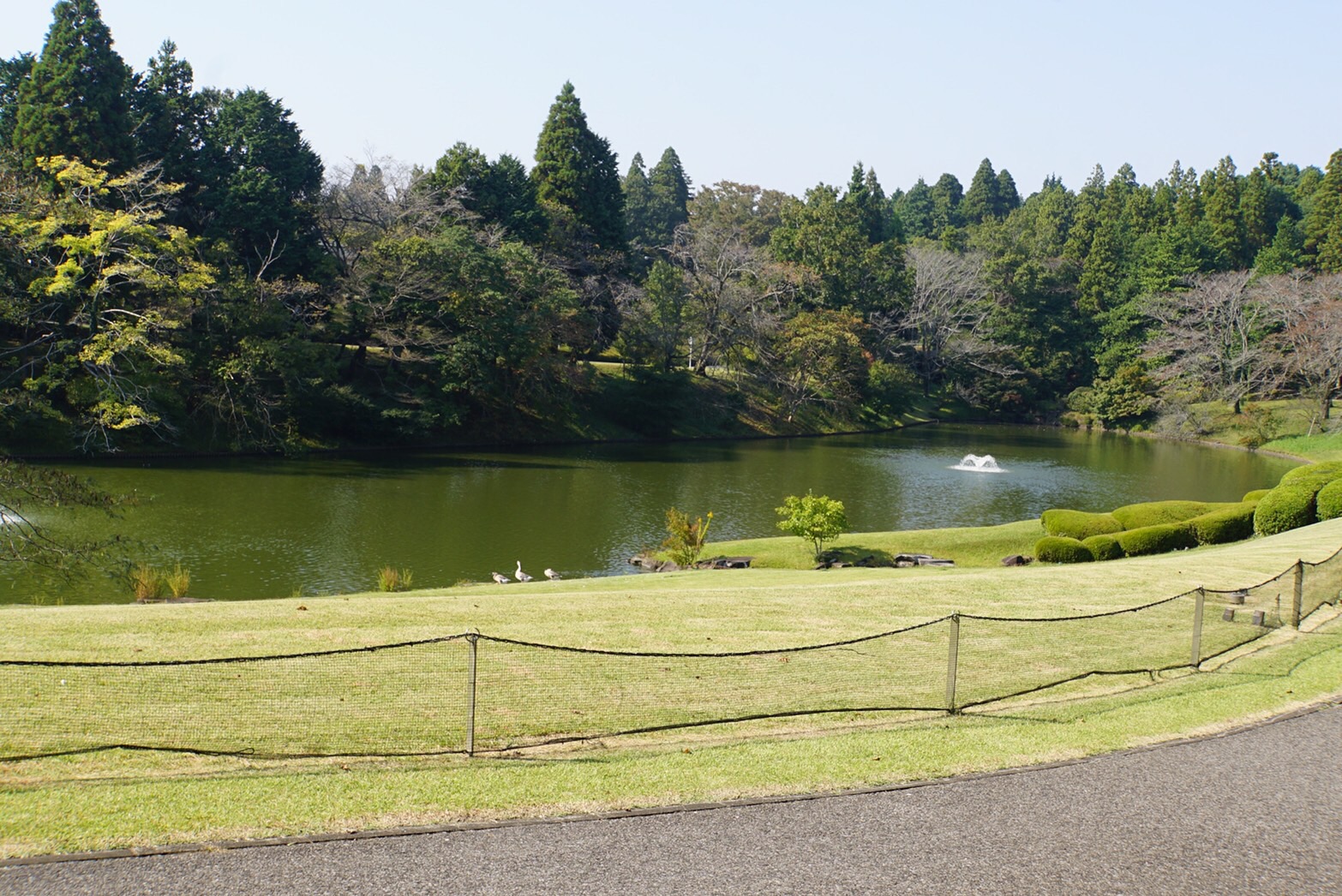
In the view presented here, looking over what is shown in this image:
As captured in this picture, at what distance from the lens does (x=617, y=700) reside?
423 inches

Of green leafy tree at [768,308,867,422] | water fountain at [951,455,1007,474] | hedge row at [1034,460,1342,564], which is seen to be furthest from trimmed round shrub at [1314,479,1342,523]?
green leafy tree at [768,308,867,422]

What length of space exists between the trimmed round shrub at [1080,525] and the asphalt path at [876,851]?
59.3 feet

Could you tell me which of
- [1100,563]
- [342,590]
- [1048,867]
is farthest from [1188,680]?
[342,590]

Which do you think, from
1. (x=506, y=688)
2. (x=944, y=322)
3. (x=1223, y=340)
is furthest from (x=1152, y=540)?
(x=944, y=322)

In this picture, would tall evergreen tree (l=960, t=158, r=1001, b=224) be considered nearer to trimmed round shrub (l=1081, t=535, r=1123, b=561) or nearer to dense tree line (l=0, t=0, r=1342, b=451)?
dense tree line (l=0, t=0, r=1342, b=451)

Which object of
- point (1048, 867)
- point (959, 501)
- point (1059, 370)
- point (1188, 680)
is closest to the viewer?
point (1048, 867)

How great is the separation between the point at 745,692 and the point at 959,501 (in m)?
29.8

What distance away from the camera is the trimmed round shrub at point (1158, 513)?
88.0 ft

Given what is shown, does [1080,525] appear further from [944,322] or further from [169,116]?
[944,322]

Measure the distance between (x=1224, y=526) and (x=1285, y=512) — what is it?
1699mm

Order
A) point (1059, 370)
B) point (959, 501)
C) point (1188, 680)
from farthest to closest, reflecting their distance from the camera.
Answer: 1. point (1059, 370)
2. point (959, 501)
3. point (1188, 680)

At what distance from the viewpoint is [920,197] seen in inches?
6417

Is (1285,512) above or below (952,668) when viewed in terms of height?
above

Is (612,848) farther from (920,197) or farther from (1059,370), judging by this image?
(920,197)
